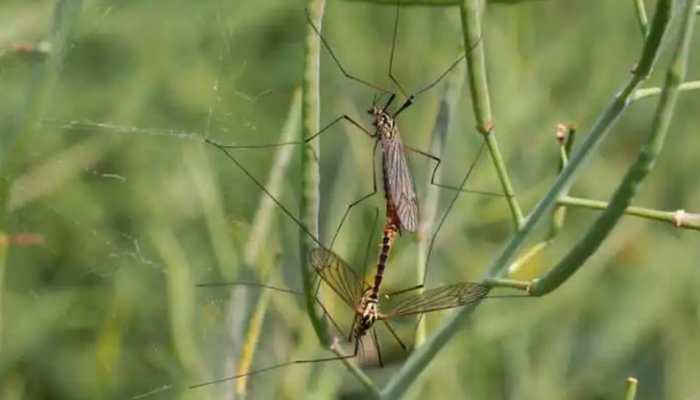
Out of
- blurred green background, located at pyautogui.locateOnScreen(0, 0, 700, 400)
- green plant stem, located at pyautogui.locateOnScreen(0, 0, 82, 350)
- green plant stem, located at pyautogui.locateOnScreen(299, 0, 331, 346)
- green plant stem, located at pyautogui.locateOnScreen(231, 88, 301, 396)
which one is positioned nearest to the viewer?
green plant stem, located at pyautogui.locateOnScreen(299, 0, 331, 346)

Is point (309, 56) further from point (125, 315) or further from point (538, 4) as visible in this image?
point (538, 4)

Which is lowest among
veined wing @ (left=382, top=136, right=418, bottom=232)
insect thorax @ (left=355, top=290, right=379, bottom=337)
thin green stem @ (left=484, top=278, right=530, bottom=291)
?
insect thorax @ (left=355, top=290, right=379, bottom=337)

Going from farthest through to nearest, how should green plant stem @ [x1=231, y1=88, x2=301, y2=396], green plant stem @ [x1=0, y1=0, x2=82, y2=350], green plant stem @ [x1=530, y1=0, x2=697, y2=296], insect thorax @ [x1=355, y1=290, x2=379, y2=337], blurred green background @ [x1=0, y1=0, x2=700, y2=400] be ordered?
blurred green background @ [x1=0, y1=0, x2=700, y2=400] < green plant stem @ [x1=231, y1=88, x2=301, y2=396] < insect thorax @ [x1=355, y1=290, x2=379, y2=337] < green plant stem @ [x1=0, y1=0, x2=82, y2=350] < green plant stem @ [x1=530, y1=0, x2=697, y2=296]

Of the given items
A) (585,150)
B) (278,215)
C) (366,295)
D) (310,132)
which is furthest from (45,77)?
(278,215)

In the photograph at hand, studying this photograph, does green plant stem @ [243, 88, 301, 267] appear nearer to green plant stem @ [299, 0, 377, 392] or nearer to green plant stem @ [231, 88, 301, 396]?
green plant stem @ [231, 88, 301, 396]

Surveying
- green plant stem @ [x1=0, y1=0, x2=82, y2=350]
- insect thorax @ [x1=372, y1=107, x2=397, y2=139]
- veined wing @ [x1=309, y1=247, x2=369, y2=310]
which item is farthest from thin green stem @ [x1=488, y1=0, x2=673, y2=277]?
green plant stem @ [x1=0, y1=0, x2=82, y2=350]

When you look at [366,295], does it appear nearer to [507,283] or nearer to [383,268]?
[383,268]
